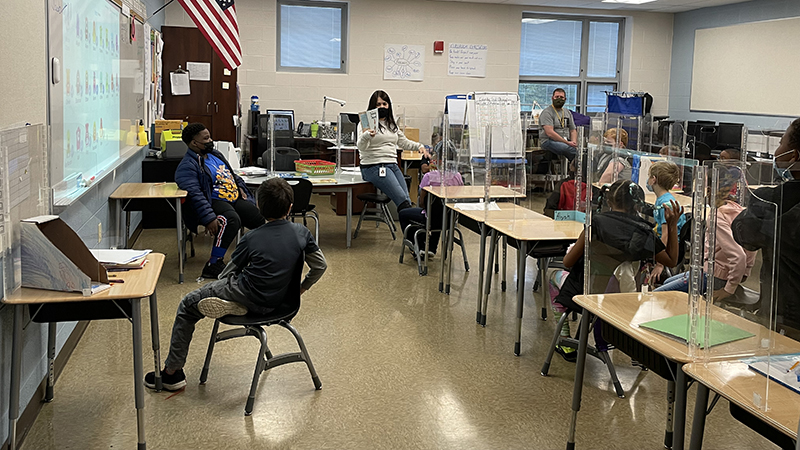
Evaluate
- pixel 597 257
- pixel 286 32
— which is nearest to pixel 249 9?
pixel 286 32

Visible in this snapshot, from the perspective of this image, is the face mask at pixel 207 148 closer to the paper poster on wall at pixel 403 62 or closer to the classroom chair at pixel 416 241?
the classroom chair at pixel 416 241

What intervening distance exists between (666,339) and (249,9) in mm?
8168

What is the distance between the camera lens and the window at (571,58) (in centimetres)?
1086

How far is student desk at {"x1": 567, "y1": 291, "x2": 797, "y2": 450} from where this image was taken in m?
2.09

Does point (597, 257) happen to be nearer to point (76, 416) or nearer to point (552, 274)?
point (552, 274)

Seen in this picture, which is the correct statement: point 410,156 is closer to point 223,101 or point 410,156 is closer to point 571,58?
Result: point 223,101

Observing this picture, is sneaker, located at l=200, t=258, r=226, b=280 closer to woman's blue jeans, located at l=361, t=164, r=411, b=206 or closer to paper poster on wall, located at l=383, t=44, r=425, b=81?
woman's blue jeans, located at l=361, t=164, r=411, b=206

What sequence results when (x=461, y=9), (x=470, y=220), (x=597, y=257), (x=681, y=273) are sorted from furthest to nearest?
(x=461, y=9) → (x=470, y=220) → (x=681, y=273) → (x=597, y=257)

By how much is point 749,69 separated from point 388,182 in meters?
6.11

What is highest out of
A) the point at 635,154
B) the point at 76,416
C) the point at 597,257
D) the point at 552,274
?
the point at 635,154

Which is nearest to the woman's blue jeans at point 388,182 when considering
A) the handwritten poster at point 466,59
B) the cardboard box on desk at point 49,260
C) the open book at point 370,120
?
the open book at point 370,120

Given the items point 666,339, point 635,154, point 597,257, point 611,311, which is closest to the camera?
point 666,339

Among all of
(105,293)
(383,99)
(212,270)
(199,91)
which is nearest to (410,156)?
(383,99)

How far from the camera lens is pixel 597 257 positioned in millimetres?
2920
